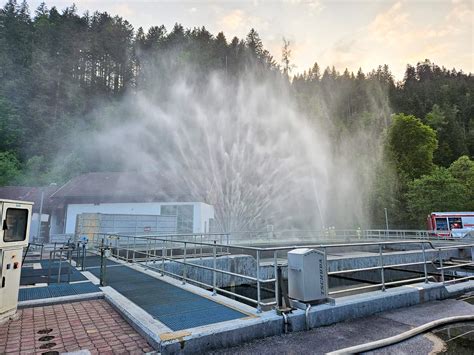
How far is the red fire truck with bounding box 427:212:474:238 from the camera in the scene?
2505 cm

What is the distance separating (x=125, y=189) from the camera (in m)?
29.7

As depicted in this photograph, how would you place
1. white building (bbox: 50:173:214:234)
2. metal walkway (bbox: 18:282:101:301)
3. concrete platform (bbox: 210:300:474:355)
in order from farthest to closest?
white building (bbox: 50:173:214:234) → metal walkway (bbox: 18:282:101:301) → concrete platform (bbox: 210:300:474:355)

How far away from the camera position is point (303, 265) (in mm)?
4949

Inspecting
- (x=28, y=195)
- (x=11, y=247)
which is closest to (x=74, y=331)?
(x=11, y=247)

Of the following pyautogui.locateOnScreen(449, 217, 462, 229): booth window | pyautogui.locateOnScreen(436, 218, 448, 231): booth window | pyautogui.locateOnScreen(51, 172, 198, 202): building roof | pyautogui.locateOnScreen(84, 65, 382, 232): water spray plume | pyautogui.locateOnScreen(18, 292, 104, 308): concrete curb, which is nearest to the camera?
pyautogui.locateOnScreen(18, 292, 104, 308): concrete curb

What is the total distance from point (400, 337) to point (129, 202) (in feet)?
86.7

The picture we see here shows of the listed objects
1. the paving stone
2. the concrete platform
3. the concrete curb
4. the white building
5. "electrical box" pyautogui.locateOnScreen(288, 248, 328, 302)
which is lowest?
the concrete platform

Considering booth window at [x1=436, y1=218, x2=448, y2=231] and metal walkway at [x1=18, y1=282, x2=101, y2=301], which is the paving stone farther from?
booth window at [x1=436, y1=218, x2=448, y2=231]

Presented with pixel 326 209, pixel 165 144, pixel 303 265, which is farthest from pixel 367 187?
pixel 303 265

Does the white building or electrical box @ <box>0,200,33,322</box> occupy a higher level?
the white building

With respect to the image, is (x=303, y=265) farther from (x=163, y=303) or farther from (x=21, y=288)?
(x=21, y=288)

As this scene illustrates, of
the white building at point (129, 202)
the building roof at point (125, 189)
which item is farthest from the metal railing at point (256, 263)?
the building roof at point (125, 189)

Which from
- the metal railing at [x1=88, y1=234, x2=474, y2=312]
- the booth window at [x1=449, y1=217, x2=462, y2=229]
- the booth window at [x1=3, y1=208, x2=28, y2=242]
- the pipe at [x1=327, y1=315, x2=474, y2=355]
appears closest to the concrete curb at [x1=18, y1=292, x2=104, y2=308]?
the booth window at [x1=3, y1=208, x2=28, y2=242]

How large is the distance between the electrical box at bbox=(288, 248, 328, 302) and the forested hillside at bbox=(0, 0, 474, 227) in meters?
36.0
